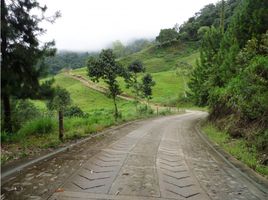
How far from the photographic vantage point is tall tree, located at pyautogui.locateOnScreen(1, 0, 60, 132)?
35.8 ft

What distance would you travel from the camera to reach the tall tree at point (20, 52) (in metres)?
10.9

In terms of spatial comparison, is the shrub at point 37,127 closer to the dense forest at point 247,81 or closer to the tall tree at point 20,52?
the tall tree at point 20,52

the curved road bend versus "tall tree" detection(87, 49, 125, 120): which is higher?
"tall tree" detection(87, 49, 125, 120)

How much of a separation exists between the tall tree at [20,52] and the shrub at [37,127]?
604 millimetres

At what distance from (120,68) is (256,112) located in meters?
16.4

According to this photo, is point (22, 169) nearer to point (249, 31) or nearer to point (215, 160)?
point (215, 160)

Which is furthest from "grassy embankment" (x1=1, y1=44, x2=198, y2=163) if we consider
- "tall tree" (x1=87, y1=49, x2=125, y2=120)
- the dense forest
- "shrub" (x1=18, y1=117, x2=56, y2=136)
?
the dense forest

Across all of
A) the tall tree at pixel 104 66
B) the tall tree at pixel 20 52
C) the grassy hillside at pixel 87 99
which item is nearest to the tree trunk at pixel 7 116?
the tall tree at pixel 20 52

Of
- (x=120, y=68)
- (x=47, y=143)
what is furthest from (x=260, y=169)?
(x=120, y=68)

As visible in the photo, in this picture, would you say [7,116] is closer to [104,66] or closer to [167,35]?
[104,66]

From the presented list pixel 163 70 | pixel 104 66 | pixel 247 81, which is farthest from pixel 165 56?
pixel 247 81

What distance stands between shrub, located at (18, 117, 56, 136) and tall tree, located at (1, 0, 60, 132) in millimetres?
604

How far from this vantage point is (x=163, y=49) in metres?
145

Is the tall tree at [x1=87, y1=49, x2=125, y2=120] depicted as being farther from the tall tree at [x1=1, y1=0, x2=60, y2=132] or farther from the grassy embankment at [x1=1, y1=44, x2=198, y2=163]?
the tall tree at [x1=1, y1=0, x2=60, y2=132]
